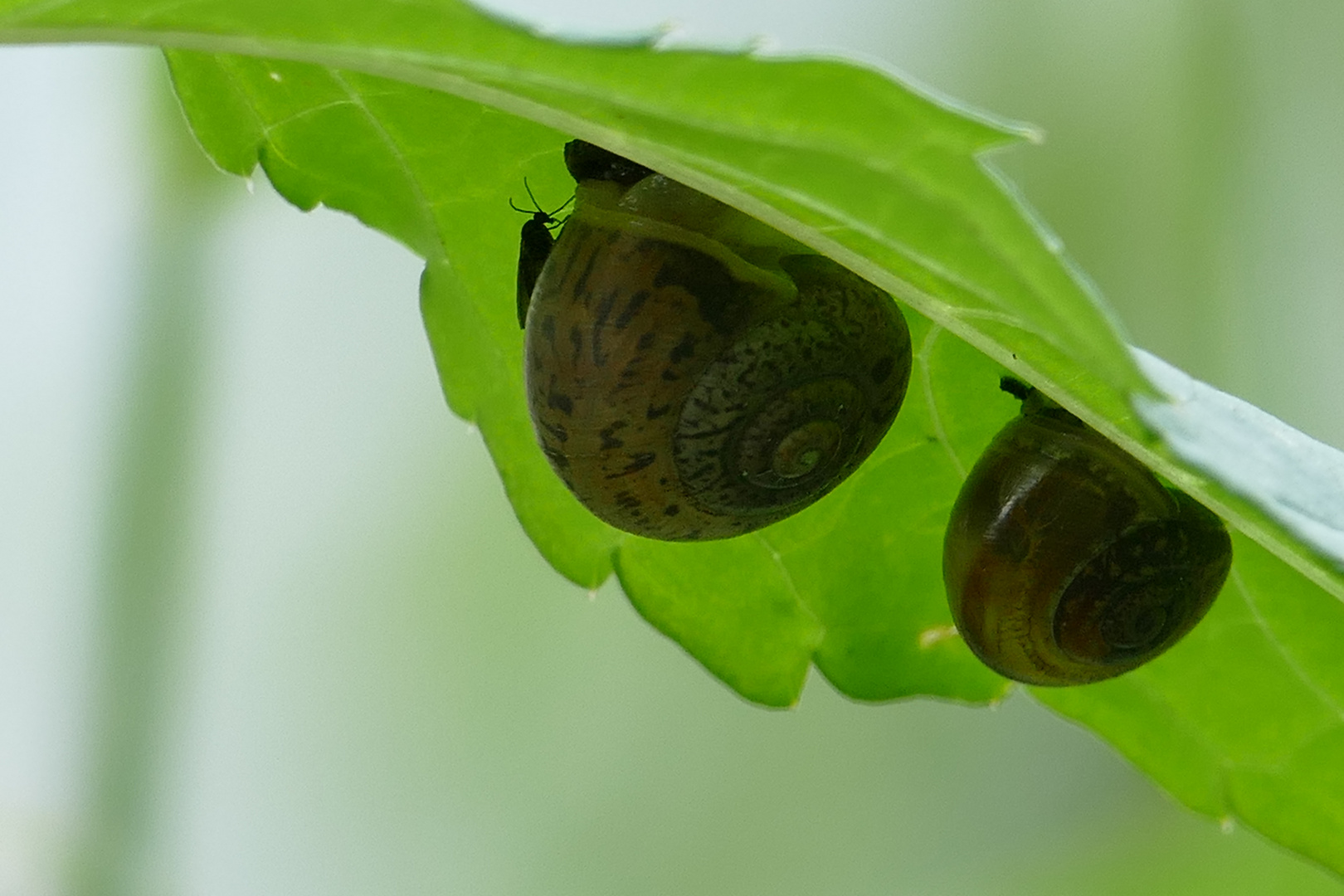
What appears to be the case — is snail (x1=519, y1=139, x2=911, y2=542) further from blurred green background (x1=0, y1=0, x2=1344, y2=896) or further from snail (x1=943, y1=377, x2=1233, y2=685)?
blurred green background (x1=0, y1=0, x2=1344, y2=896)

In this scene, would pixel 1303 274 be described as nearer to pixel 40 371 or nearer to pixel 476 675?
pixel 476 675

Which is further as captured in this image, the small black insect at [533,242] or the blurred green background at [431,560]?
the blurred green background at [431,560]

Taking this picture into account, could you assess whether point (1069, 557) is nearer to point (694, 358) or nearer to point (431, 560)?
point (694, 358)

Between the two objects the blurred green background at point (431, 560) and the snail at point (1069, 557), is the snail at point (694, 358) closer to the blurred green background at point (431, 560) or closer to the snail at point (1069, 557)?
the snail at point (1069, 557)

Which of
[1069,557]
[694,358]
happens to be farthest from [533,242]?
[1069,557]

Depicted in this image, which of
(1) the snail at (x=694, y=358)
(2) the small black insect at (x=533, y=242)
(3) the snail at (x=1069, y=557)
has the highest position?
(2) the small black insect at (x=533, y=242)

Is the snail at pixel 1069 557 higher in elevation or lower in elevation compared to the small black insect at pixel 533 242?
lower

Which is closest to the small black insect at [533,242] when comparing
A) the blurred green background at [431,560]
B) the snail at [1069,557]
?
the snail at [1069,557]

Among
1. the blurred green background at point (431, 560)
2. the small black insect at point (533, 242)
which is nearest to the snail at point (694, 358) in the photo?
the small black insect at point (533, 242)
